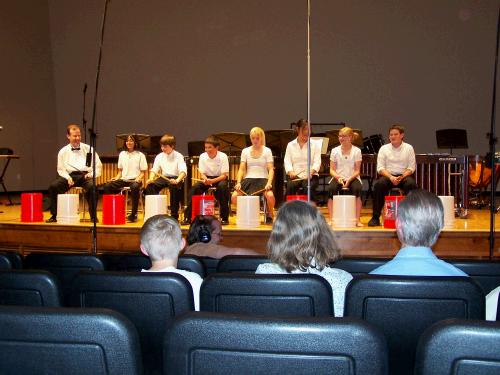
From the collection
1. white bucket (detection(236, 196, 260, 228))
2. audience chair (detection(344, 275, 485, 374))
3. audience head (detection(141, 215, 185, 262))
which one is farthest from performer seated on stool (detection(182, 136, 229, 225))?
audience chair (detection(344, 275, 485, 374))

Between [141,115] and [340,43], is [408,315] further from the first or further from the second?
[141,115]

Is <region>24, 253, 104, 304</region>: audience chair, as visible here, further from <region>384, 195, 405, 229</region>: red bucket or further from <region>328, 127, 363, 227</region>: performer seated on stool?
<region>328, 127, 363, 227</region>: performer seated on stool

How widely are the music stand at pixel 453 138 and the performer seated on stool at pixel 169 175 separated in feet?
12.2

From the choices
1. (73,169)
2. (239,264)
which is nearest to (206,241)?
(239,264)

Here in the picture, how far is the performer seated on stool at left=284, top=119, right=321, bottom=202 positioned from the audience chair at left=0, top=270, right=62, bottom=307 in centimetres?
533

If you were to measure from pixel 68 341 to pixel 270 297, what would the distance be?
72cm

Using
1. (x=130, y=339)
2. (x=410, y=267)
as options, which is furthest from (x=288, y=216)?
(x=130, y=339)

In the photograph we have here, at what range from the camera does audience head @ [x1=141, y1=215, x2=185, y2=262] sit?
89.1 inches

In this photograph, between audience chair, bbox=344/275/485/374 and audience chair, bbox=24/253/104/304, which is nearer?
audience chair, bbox=344/275/485/374

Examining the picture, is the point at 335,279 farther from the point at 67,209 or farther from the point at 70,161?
the point at 70,161

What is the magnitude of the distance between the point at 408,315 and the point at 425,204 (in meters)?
0.67

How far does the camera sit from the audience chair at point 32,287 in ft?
5.93

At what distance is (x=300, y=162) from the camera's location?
7152mm

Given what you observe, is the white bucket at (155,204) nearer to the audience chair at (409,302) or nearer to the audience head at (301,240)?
the audience head at (301,240)
